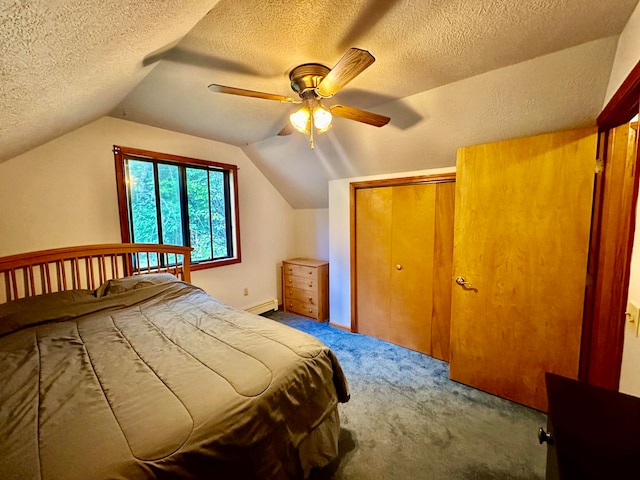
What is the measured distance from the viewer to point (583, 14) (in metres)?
1.21

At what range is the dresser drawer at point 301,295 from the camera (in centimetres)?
364

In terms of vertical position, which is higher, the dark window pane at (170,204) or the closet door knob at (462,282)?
the dark window pane at (170,204)

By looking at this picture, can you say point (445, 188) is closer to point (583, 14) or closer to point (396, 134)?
point (396, 134)

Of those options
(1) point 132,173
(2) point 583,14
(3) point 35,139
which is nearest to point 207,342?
(3) point 35,139

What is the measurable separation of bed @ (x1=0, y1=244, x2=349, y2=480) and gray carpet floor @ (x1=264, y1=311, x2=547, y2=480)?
13.6 inches

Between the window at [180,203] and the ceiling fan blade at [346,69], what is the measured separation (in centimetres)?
212

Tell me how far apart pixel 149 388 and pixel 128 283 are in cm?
142

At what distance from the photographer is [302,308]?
3793 millimetres

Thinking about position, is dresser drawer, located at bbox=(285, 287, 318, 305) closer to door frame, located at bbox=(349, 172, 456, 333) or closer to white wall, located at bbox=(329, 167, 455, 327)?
white wall, located at bbox=(329, 167, 455, 327)

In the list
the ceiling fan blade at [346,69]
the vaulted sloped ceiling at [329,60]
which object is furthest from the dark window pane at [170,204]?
the ceiling fan blade at [346,69]

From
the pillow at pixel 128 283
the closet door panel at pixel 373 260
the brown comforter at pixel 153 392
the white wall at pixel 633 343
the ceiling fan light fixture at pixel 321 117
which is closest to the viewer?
the brown comforter at pixel 153 392

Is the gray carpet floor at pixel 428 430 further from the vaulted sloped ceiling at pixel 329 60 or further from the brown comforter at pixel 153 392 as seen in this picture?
the vaulted sloped ceiling at pixel 329 60

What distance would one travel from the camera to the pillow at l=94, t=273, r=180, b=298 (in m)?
2.09

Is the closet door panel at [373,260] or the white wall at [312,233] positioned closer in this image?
the closet door panel at [373,260]
